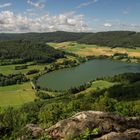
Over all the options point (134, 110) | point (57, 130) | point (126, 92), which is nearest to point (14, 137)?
point (57, 130)

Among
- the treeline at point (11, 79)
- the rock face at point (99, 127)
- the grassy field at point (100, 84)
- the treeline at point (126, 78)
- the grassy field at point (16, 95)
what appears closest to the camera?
the rock face at point (99, 127)

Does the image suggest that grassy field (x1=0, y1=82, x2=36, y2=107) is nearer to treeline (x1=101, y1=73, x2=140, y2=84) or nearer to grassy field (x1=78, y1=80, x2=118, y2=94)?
grassy field (x1=78, y1=80, x2=118, y2=94)

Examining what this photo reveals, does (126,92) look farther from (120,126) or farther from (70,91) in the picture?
(120,126)

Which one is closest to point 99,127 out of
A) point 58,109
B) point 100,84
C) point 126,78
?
point 58,109

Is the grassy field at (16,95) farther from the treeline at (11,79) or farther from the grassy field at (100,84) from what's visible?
the grassy field at (100,84)

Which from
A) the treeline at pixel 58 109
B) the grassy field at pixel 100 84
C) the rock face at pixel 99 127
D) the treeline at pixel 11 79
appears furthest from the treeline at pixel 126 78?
the rock face at pixel 99 127

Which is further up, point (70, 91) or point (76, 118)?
point (76, 118)
